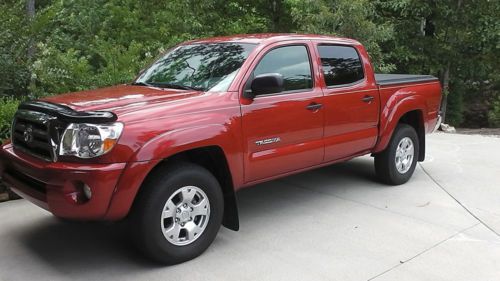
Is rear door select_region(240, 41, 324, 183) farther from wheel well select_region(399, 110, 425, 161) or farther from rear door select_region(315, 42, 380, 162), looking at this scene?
wheel well select_region(399, 110, 425, 161)

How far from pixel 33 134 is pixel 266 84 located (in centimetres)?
192

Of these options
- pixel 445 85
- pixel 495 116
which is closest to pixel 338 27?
pixel 445 85

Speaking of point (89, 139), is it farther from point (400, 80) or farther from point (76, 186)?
point (400, 80)

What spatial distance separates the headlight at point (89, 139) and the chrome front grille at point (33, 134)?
6.6 inches

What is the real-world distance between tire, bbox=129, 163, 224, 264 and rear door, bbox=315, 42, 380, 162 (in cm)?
164

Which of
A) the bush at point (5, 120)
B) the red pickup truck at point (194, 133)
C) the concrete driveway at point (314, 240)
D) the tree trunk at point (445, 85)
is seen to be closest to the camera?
the red pickup truck at point (194, 133)

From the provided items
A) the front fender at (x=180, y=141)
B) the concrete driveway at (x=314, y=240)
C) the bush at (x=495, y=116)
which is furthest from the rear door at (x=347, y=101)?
the bush at (x=495, y=116)

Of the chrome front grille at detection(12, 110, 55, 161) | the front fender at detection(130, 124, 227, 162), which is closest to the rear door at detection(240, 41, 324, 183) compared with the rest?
the front fender at detection(130, 124, 227, 162)

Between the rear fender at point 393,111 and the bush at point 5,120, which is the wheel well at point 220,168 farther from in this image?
the bush at point 5,120

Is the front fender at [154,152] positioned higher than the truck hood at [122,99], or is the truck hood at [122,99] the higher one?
the truck hood at [122,99]

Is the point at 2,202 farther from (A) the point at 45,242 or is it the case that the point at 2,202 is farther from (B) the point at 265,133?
(B) the point at 265,133

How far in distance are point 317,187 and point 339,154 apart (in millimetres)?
868

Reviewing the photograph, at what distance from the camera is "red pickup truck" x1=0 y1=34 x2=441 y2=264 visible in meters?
3.58

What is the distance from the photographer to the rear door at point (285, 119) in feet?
14.6
